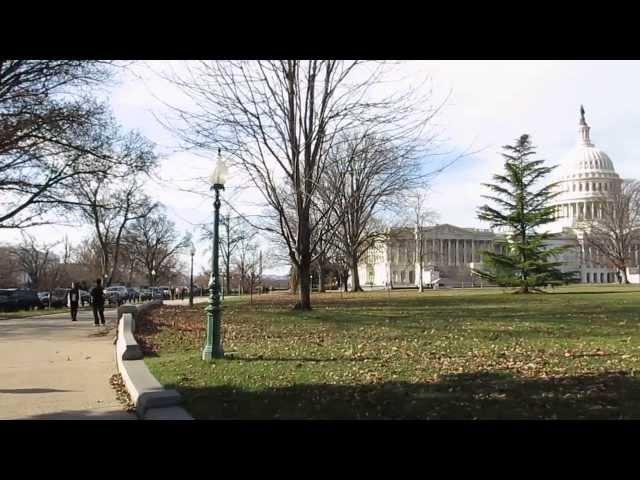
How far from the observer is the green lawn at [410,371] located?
664 cm

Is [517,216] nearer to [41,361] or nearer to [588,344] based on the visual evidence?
[588,344]

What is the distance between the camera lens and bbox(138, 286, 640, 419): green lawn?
261 inches

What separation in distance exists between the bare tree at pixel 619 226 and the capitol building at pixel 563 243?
122 inches

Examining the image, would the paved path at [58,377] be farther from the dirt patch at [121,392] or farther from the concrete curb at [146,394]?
the concrete curb at [146,394]

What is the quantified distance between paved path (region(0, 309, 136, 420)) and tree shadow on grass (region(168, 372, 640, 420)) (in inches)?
47.6

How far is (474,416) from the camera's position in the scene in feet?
20.3

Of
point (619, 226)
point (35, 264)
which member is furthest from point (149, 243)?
point (619, 226)

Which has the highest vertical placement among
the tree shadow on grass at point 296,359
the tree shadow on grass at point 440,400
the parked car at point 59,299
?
the parked car at point 59,299

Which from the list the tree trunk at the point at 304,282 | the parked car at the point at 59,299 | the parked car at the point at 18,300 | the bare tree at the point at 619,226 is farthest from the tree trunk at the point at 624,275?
the parked car at the point at 18,300

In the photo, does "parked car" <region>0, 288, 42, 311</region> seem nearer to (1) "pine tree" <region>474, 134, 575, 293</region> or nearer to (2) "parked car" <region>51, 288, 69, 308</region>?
(2) "parked car" <region>51, 288, 69, 308</region>

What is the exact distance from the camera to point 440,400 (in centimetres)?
700

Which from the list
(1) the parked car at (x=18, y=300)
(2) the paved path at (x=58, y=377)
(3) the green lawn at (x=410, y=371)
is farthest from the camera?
(1) the parked car at (x=18, y=300)

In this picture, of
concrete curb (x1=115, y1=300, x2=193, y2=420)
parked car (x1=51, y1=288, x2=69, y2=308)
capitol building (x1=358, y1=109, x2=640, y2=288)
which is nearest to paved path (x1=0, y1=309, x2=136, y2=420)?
concrete curb (x1=115, y1=300, x2=193, y2=420)
